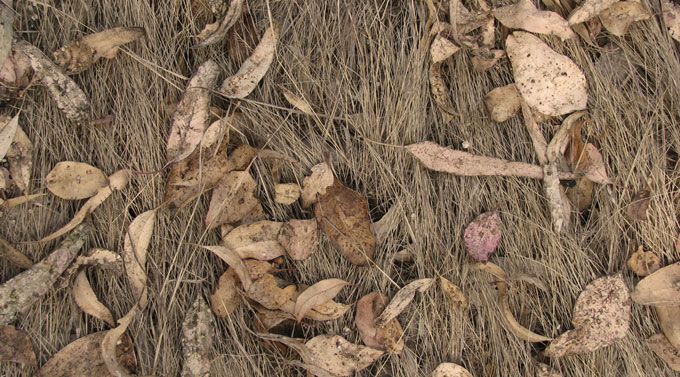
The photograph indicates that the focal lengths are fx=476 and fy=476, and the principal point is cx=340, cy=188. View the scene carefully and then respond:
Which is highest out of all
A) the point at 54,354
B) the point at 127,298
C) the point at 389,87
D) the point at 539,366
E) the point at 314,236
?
the point at 389,87

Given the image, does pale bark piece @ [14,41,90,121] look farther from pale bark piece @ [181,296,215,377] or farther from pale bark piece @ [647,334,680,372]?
pale bark piece @ [647,334,680,372]

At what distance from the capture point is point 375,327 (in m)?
1.41

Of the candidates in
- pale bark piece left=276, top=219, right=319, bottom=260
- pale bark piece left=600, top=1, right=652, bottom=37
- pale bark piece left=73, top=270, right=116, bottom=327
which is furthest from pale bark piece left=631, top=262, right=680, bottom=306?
pale bark piece left=73, top=270, right=116, bottom=327

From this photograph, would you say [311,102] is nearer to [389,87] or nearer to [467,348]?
[389,87]

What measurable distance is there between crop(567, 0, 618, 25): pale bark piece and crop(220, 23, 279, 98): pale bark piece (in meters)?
0.87

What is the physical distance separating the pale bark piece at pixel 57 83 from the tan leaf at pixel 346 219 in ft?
2.44

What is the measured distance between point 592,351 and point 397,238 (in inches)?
27.2

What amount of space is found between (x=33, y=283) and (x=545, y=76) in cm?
160

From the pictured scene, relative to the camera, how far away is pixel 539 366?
4.74ft

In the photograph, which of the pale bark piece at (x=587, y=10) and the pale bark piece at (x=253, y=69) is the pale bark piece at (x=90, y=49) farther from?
the pale bark piece at (x=587, y=10)

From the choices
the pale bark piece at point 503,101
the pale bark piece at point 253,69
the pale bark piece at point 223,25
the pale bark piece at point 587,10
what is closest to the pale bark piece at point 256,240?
the pale bark piece at point 253,69

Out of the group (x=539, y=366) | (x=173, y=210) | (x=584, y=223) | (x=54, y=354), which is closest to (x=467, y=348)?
(x=539, y=366)

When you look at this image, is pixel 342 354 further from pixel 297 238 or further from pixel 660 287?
pixel 660 287

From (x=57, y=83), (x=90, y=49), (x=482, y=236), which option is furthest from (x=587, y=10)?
(x=57, y=83)
